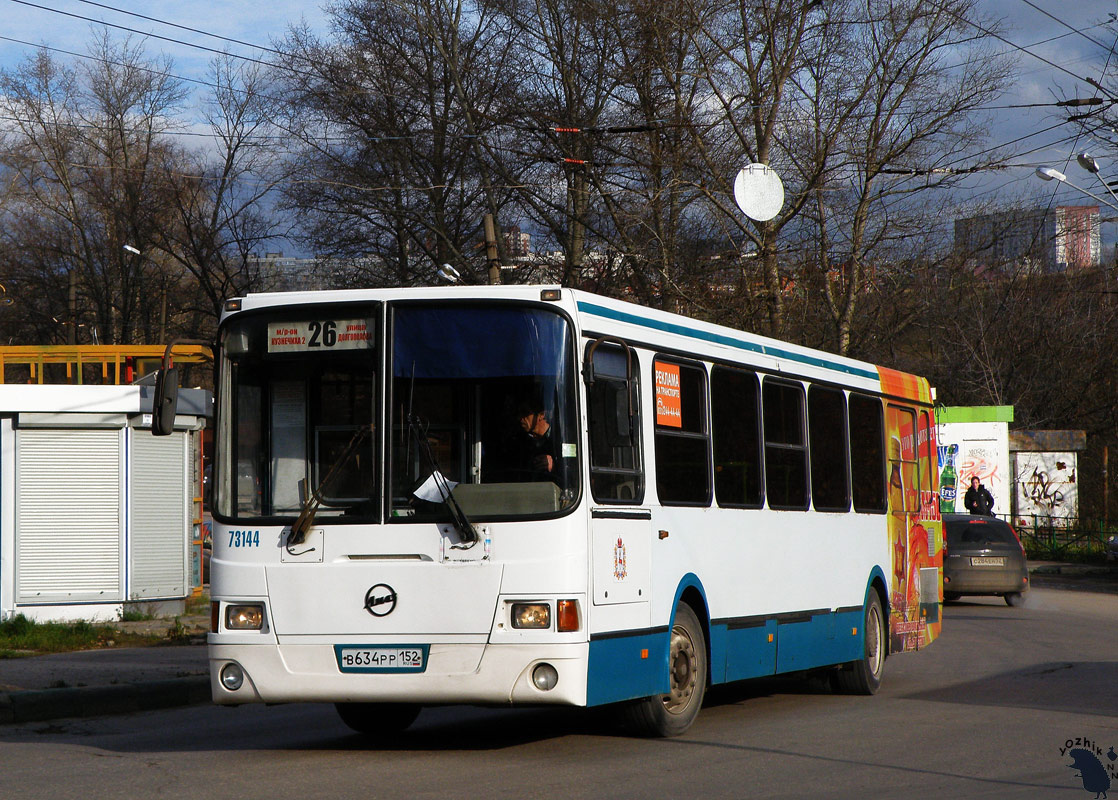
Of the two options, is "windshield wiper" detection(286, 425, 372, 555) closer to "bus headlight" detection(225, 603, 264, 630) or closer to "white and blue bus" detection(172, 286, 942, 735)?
"white and blue bus" detection(172, 286, 942, 735)

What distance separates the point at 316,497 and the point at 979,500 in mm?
28893

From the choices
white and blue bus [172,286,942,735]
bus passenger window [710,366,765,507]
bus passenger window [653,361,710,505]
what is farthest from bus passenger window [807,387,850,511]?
white and blue bus [172,286,942,735]

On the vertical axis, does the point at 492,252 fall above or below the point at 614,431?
above

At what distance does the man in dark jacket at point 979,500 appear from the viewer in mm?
34875

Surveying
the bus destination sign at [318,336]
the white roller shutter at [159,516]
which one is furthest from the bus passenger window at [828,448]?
the white roller shutter at [159,516]

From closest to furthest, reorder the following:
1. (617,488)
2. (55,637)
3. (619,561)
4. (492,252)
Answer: (619,561)
(617,488)
(55,637)
(492,252)

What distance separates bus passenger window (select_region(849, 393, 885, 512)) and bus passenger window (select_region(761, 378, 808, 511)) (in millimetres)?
1228

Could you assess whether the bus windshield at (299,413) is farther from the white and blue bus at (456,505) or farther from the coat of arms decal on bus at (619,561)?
the coat of arms decal on bus at (619,561)

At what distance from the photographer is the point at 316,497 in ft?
27.3

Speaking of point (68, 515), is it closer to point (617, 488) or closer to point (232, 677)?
point (232, 677)

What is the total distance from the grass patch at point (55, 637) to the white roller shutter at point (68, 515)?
0.64m

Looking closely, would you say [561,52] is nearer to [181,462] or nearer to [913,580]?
[181,462]

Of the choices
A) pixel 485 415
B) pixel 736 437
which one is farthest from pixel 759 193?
pixel 485 415

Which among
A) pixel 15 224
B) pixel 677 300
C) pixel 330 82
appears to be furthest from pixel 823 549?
pixel 15 224
